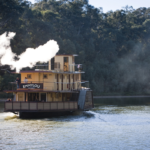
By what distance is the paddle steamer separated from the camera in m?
41.1

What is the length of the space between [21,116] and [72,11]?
98177 mm

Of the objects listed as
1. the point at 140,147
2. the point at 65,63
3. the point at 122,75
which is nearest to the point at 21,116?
the point at 65,63

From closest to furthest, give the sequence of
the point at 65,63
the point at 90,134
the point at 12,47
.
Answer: the point at 90,134, the point at 65,63, the point at 12,47

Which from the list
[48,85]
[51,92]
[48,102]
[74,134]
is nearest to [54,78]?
[48,85]

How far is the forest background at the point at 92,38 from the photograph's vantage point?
91.8 m

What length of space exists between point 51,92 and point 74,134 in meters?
13.8

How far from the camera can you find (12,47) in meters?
83.6

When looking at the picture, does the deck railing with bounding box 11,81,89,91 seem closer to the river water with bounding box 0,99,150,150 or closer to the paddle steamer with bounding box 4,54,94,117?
the paddle steamer with bounding box 4,54,94,117

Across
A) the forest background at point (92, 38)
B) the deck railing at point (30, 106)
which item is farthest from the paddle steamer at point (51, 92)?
the forest background at point (92, 38)

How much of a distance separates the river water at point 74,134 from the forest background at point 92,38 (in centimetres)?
4131

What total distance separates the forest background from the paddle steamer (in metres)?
31.8

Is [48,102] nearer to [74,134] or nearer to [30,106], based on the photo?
[30,106]

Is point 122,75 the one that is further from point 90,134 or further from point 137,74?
point 90,134

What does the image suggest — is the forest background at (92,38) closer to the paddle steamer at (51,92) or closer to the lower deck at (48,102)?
the paddle steamer at (51,92)
